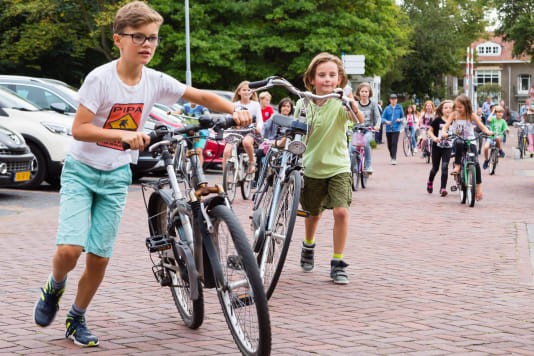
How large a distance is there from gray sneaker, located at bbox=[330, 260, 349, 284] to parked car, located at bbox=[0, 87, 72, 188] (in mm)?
8864

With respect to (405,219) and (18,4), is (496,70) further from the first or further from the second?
(405,219)

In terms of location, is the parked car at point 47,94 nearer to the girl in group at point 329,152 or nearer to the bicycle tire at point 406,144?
the girl in group at point 329,152

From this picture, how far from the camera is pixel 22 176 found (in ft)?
45.7

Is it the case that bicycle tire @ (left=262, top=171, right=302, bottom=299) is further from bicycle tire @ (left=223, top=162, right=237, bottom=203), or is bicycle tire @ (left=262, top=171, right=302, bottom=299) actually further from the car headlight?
the car headlight

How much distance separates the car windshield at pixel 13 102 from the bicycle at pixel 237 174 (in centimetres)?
352

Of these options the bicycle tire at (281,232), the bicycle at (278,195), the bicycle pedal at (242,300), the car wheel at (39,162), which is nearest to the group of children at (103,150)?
the bicycle pedal at (242,300)

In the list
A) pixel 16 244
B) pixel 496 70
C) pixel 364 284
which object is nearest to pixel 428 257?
pixel 364 284

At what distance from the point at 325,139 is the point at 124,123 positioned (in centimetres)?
265

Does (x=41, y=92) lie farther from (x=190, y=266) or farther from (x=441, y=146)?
(x=190, y=266)

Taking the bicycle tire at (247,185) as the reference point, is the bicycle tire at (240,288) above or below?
above

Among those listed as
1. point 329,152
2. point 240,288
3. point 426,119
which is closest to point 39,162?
point 329,152

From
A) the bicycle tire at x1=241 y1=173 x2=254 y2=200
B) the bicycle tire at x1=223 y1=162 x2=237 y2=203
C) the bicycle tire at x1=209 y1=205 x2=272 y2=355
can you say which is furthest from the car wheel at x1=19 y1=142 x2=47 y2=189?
the bicycle tire at x1=209 y1=205 x2=272 y2=355

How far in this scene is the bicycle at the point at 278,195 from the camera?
21.9 ft

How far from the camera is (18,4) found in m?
41.5
